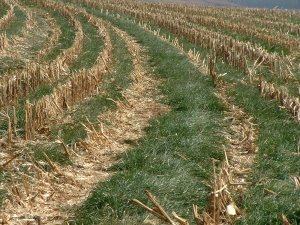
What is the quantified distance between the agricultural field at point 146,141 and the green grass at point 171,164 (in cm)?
2

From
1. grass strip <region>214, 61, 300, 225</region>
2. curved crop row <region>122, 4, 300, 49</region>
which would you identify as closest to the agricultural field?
grass strip <region>214, 61, 300, 225</region>

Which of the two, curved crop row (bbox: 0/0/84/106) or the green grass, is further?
curved crop row (bbox: 0/0/84/106)

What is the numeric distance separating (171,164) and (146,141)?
3.10ft

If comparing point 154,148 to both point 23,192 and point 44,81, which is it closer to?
point 23,192

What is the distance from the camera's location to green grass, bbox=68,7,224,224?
14.6 ft

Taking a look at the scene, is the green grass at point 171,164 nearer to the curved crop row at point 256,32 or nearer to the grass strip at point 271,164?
the grass strip at point 271,164

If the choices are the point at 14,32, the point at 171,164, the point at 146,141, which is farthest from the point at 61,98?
the point at 14,32

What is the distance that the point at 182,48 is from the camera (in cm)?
1468

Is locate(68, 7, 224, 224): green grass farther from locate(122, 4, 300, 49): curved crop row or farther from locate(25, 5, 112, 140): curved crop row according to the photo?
locate(122, 4, 300, 49): curved crop row

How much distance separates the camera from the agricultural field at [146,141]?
443cm

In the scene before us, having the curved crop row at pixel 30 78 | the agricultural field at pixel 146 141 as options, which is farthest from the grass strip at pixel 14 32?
the curved crop row at pixel 30 78

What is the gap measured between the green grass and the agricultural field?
0.02 metres

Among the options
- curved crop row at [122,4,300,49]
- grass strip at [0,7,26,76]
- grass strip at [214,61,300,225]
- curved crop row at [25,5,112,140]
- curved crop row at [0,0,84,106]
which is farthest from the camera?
curved crop row at [122,4,300,49]

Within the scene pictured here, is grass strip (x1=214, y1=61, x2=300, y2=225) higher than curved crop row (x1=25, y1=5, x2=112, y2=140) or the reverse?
the reverse
